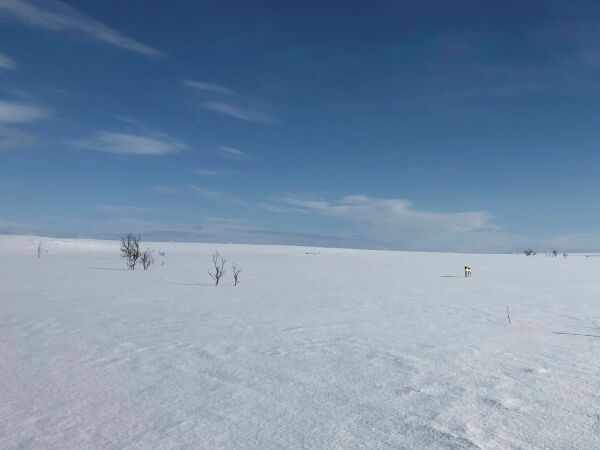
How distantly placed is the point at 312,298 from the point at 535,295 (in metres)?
5.12

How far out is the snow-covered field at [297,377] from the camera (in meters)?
2.68

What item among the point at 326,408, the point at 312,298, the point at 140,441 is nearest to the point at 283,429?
the point at 326,408

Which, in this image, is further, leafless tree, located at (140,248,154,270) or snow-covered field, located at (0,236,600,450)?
leafless tree, located at (140,248,154,270)

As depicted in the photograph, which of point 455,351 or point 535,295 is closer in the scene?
point 455,351

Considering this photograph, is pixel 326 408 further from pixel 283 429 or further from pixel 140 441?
pixel 140 441

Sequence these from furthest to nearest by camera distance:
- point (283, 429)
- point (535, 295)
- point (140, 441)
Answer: point (535, 295) < point (283, 429) < point (140, 441)

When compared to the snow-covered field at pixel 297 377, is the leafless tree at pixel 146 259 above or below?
above

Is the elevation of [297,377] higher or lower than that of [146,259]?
lower

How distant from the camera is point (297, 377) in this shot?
12.4 ft

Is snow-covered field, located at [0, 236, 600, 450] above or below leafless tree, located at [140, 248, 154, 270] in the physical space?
below

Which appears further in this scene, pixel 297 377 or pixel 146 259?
pixel 146 259

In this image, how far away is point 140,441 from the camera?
101 inches

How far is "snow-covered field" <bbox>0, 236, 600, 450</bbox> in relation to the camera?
2.68m

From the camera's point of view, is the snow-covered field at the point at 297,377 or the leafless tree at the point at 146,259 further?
the leafless tree at the point at 146,259
